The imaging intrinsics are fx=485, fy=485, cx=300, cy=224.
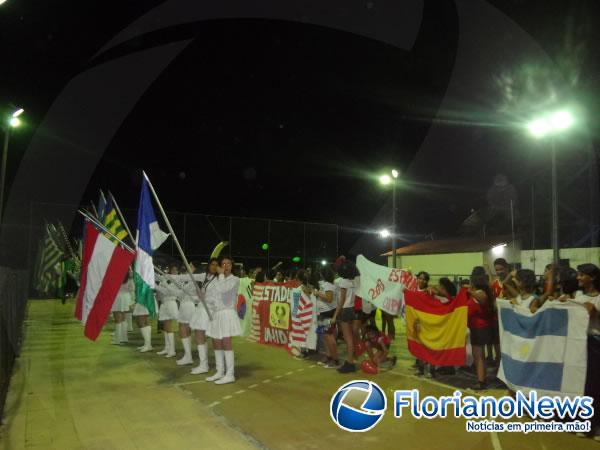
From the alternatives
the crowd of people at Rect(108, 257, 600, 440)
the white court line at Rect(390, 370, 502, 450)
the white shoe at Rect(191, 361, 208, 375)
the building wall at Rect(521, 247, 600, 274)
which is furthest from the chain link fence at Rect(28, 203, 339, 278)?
the white court line at Rect(390, 370, 502, 450)

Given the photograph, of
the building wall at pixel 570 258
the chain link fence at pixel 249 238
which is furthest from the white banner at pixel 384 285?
the building wall at pixel 570 258

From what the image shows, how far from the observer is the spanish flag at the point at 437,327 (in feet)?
24.6

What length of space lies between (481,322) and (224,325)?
12.8 ft

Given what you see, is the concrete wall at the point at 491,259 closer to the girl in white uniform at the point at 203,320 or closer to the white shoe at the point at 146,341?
the white shoe at the point at 146,341

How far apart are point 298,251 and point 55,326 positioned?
20.5m

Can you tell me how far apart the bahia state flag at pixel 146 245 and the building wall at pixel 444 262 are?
75.6 feet

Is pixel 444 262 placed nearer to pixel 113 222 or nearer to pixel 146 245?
pixel 113 222

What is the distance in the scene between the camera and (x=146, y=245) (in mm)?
7625

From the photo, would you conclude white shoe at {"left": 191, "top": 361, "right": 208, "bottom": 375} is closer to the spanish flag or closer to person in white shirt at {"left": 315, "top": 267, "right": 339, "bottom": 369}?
person in white shirt at {"left": 315, "top": 267, "right": 339, "bottom": 369}

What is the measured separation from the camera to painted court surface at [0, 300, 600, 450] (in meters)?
5.10

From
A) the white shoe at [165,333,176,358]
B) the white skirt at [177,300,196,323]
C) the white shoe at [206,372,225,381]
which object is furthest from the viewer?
the white shoe at [165,333,176,358]

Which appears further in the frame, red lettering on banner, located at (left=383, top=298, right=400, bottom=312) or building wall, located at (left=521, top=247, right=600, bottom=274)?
building wall, located at (left=521, top=247, right=600, bottom=274)

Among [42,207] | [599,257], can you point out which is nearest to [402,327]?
[599,257]

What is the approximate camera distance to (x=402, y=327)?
15.3 metres
